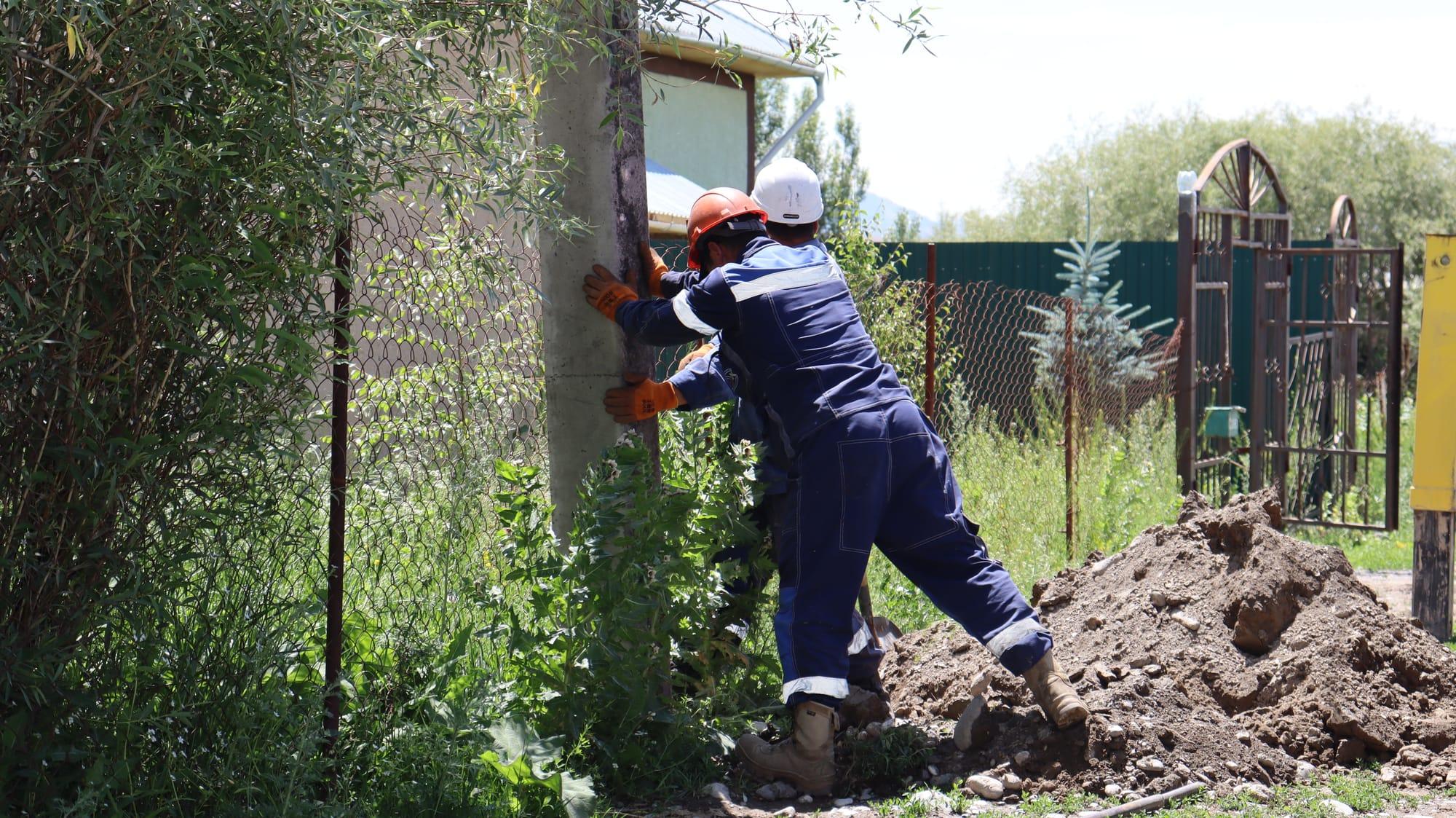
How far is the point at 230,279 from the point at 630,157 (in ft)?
5.11

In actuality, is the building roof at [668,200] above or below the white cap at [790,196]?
above

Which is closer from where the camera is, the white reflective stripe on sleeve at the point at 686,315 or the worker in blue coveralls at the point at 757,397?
the white reflective stripe on sleeve at the point at 686,315

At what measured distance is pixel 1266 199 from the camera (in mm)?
24391

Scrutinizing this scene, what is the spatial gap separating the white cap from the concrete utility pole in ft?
1.88

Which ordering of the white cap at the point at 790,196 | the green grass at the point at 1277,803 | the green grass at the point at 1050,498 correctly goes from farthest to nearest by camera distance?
the green grass at the point at 1050,498 < the white cap at the point at 790,196 < the green grass at the point at 1277,803

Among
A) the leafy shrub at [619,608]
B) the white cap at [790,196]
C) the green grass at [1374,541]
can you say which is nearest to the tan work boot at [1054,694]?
the leafy shrub at [619,608]

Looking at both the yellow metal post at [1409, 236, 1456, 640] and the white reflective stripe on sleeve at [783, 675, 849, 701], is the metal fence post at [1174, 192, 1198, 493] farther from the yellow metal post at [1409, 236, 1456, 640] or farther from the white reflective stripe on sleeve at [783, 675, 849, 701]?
the white reflective stripe on sleeve at [783, 675, 849, 701]

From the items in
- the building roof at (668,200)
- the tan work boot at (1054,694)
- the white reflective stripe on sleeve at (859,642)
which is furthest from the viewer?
the building roof at (668,200)

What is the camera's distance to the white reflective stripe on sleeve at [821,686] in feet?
13.5

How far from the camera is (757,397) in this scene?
4477 mm

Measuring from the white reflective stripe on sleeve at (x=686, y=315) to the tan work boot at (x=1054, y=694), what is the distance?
5.23 ft

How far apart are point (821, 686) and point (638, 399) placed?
1091 mm

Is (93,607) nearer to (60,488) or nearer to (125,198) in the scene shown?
A: (60,488)

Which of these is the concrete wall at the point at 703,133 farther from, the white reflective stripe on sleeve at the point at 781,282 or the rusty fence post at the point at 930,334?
the white reflective stripe on sleeve at the point at 781,282
